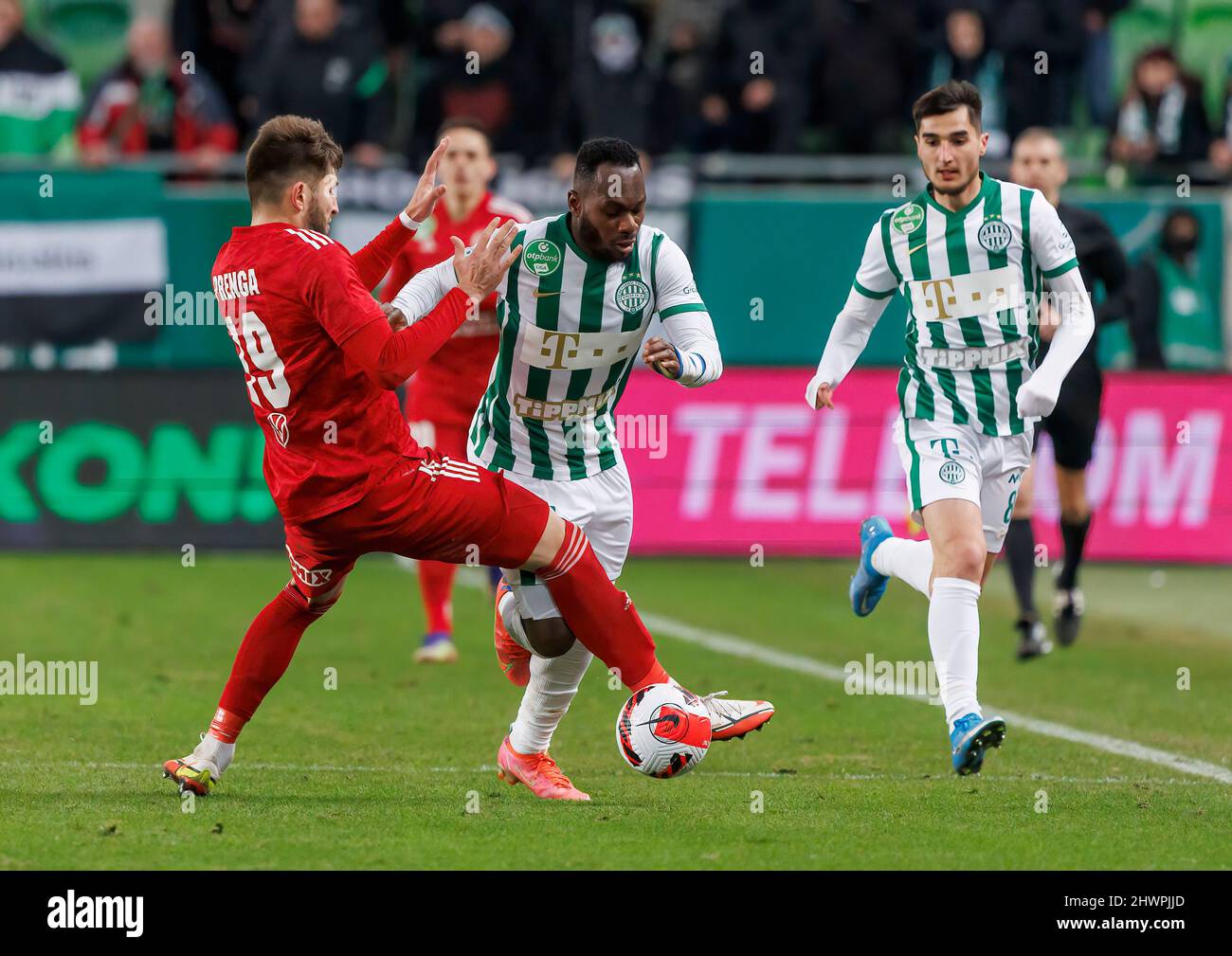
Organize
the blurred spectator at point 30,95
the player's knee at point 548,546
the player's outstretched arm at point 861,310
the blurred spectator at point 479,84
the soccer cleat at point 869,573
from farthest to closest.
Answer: the blurred spectator at point 479,84
the blurred spectator at point 30,95
the soccer cleat at point 869,573
the player's outstretched arm at point 861,310
the player's knee at point 548,546

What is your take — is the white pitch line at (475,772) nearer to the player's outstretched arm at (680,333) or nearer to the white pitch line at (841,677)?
the white pitch line at (841,677)

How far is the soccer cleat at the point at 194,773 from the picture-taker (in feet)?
20.8

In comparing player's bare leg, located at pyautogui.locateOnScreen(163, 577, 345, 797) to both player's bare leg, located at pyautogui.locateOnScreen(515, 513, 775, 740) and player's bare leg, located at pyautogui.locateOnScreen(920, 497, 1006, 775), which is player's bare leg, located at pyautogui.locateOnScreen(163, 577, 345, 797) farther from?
player's bare leg, located at pyautogui.locateOnScreen(920, 497, 1006, 775)

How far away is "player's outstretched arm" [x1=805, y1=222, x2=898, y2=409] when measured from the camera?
24.2 feet

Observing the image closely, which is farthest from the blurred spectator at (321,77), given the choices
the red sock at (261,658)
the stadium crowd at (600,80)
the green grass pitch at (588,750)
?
the red sock at (261,658)

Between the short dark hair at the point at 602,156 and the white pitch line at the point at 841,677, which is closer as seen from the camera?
the short dark hair at the point at 602,156

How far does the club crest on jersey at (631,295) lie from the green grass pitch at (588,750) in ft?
5.26

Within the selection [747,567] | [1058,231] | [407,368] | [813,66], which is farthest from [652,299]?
[813,66]

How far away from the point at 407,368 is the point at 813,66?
1176 centimetres

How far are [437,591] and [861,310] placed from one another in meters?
3.37

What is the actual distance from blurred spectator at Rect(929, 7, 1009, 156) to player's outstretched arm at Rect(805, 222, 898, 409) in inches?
361

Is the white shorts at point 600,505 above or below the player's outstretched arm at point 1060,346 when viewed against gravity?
below

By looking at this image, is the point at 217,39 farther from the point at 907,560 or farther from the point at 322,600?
the point at 322,600
